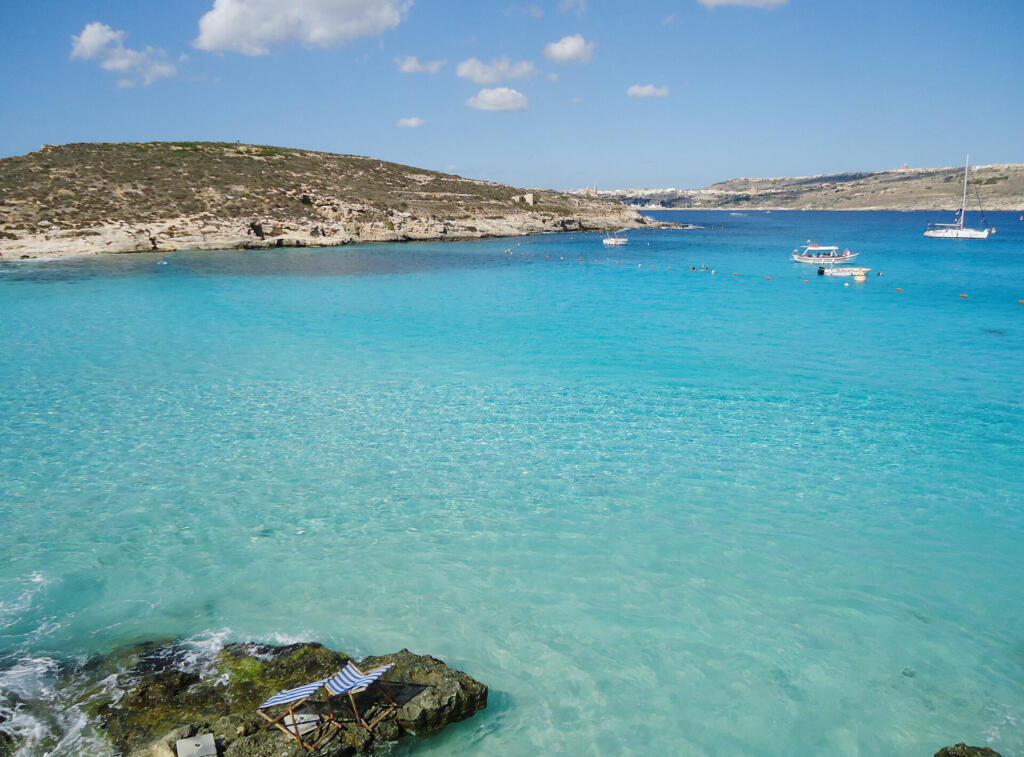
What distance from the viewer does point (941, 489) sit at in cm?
1151

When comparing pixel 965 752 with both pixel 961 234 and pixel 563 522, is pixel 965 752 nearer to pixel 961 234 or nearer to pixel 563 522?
pixel 563 522

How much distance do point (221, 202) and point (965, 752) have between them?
69.4 metres

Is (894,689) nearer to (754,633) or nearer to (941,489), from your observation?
(754,633)

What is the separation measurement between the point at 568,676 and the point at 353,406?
33.7ft

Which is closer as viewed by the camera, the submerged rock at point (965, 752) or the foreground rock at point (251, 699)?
the submerged rock at point (965, 752)

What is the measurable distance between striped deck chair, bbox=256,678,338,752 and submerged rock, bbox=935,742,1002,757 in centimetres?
552

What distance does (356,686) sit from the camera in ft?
18.6

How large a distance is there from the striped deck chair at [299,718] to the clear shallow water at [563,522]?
39.9 inches

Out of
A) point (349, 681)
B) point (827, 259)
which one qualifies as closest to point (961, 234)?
point (827, 259)

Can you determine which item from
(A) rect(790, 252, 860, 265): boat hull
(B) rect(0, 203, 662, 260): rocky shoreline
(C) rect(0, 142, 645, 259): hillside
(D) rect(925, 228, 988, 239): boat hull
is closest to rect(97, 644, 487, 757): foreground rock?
(B) rect(0, 203, 662, 260): rocky shoreline

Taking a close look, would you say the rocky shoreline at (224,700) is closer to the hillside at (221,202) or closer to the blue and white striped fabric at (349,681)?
the blue and white striped fabric at (349,681)

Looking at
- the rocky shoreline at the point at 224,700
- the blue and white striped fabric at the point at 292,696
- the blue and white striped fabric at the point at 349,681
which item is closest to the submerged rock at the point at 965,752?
the rocky shoreline at the point at 224,700

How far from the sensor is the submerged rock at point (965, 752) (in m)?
5.60

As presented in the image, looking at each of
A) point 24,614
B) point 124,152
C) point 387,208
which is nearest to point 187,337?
point 24,614
